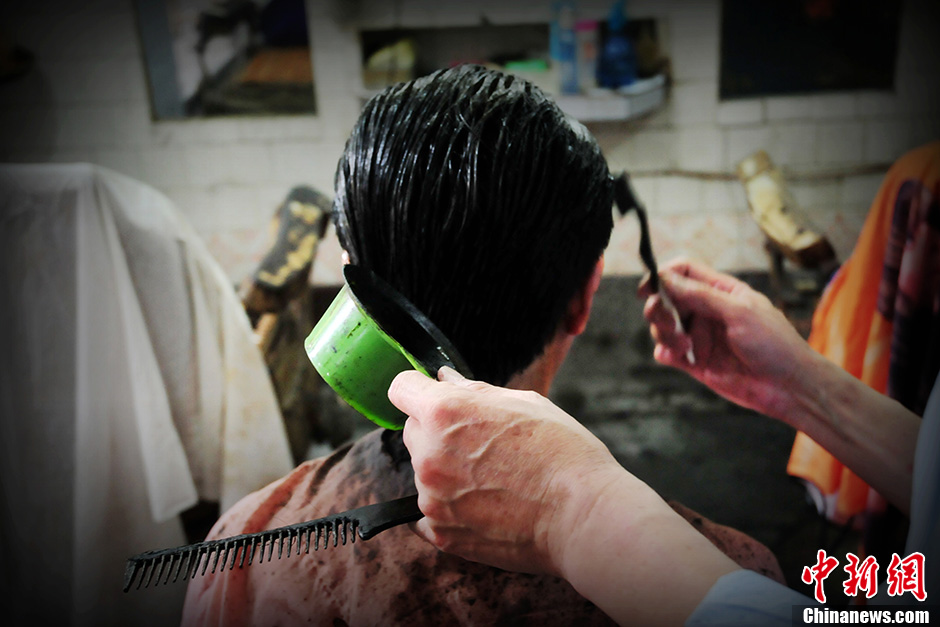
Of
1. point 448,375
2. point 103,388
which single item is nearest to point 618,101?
point 448,375

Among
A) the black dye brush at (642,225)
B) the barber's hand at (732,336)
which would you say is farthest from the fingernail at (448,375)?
the barber's hand at (732,336)

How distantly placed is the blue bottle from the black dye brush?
1.05ft

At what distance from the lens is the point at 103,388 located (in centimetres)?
101

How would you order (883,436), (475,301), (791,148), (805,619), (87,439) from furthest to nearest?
(791,148) → (87,439) → (883,436) → (475,301) → (805,619)

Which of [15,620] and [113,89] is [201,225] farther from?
[15,620]

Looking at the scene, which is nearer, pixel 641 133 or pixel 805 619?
pixel 805 619

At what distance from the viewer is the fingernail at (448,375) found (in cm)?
56

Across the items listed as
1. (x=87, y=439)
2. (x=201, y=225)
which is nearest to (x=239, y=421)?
(x=87, y=439)

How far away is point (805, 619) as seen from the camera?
19.7 inches

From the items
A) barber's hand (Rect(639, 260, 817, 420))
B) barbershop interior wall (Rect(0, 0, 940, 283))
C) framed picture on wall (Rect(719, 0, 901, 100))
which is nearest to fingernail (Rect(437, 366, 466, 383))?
barber's hand (Rect(639, 260, 817, 420))

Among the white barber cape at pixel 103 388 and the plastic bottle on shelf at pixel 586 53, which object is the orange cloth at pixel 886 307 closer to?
the plastic bottle on shelf at pixel 586 53

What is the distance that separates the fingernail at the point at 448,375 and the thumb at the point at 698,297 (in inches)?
19.7

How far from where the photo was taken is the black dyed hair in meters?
0.61

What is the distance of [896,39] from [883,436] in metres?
0.70
